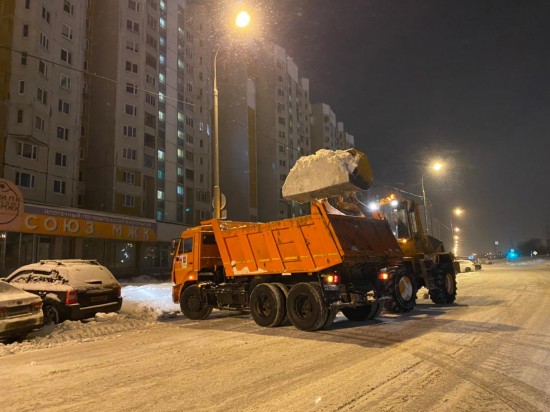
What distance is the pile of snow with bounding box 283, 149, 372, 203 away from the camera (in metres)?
9.44

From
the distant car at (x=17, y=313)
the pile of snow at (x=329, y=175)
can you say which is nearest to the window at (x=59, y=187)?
the distant car at (x=17, y=313)

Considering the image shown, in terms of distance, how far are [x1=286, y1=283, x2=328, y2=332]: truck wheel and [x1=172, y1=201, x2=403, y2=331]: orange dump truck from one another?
21mm

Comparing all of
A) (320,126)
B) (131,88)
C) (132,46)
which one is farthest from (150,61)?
(320,126)

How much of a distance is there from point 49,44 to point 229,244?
1437 inches

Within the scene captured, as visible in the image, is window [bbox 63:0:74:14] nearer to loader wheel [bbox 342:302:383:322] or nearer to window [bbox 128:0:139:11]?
window [bbox 128:0:139:11]

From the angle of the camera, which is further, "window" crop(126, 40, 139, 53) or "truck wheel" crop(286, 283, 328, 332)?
"window" crop(126, 40, 139, 53)

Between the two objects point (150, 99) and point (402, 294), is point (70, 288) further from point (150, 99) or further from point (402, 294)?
point (150, 99)

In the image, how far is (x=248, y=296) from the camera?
1066 cm

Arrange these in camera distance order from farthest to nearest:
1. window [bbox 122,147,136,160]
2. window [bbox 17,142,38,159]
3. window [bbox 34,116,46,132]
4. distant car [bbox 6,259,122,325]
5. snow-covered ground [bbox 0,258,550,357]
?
window [bbox 122,147,136,160] < window [bbox 34,116,46,132] < window [bbox 17,142,38,159] < distant car [bbox 6,259,122,325] < snow-covered ground [bbox 0,258,550,357]

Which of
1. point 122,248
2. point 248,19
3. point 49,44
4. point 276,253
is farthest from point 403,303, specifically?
point 49,44

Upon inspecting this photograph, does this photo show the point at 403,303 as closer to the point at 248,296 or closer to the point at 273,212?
the point at 248,296

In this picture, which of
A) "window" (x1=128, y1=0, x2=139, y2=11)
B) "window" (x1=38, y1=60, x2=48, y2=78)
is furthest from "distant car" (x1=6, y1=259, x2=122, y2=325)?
"window" (x1=128, y1=0, x2=139, y2=11)

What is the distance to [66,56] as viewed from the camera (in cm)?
4059

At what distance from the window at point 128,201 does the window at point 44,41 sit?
16037mm
